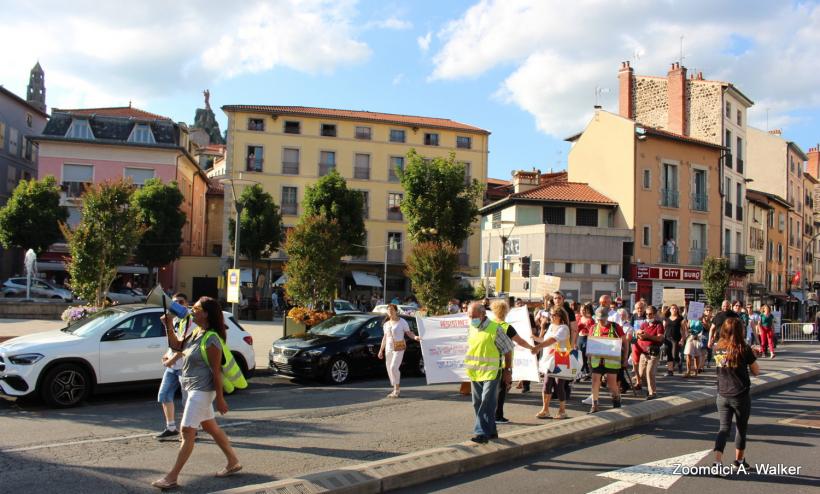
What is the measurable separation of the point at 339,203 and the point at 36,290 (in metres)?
17.4

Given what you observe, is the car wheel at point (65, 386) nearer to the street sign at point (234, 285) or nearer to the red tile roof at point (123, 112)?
the street sign at point (234, 285)

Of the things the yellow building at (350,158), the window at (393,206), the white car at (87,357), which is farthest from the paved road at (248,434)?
the window at (393,206)

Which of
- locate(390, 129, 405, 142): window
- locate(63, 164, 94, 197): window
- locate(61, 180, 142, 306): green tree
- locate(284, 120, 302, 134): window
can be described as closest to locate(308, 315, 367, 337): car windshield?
locate(61, 180, 142, 306): green tree

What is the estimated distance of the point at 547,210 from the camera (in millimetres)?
37875

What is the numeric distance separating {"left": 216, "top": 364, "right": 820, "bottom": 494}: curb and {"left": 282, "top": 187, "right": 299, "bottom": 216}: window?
4212cm

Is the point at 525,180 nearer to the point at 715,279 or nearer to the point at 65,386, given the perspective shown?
the point at 715,279

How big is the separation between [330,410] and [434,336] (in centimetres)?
224

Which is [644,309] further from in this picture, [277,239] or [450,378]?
[277,239]

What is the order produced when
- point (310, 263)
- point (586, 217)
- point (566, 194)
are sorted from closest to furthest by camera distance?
1. point (310, 263)
2. point (586, 217)
3. point (566, 194)

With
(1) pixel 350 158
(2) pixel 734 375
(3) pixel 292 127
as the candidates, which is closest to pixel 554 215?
(1) pixel 350 158

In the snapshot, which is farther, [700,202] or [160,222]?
[160,222]

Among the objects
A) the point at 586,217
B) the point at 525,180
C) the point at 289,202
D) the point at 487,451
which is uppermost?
the point at 525,180

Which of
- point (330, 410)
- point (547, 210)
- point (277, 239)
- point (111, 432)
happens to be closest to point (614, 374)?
point (330, 410)

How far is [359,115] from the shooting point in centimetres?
5272
